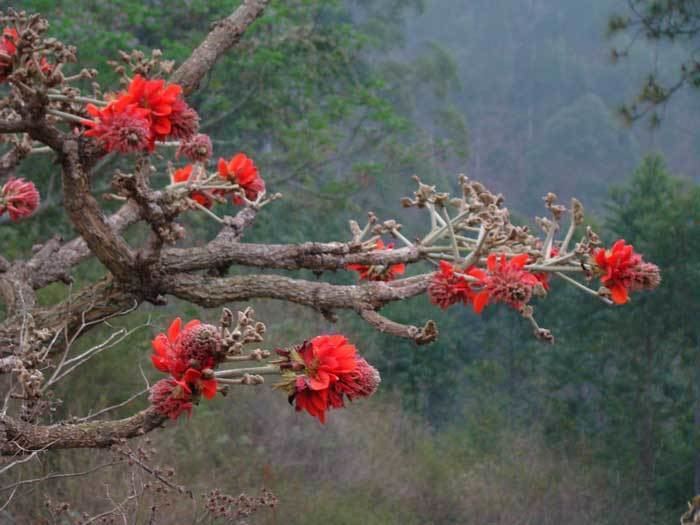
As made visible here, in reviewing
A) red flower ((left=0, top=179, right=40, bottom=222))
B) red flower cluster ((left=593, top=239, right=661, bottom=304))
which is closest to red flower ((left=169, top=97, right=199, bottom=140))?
red flower ((left=0, top=179, right=40, bottom=222))

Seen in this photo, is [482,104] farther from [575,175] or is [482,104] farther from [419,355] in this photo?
[419,355]

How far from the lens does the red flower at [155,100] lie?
1.26 metres

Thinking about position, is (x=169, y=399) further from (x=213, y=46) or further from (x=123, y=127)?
(x=213, y=46)

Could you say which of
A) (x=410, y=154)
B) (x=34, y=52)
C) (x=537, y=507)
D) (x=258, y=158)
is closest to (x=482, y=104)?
(x=410, y=154)

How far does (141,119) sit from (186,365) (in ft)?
1.53

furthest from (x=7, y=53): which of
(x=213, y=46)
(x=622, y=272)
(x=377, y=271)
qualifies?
(x=622, y=272)

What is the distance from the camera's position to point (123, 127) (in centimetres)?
122

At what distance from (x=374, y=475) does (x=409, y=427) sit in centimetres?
101

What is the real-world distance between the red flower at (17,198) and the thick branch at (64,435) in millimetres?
761

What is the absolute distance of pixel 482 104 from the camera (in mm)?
19031

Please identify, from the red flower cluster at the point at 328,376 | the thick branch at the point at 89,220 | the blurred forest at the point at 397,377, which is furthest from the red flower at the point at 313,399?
the blurred forest at the point at 397,377

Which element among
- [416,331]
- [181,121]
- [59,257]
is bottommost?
[59,257]

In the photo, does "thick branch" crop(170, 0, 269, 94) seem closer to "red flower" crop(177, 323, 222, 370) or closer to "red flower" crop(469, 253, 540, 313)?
"red flower" crop(469, 253, 540, 313)

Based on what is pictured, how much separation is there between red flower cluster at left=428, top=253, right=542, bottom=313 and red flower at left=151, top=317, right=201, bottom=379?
50 cm
